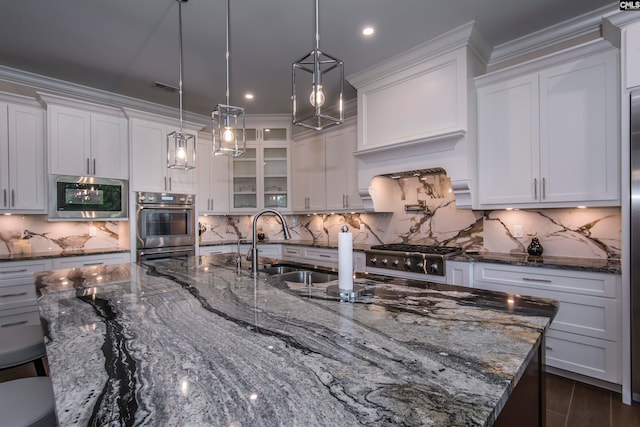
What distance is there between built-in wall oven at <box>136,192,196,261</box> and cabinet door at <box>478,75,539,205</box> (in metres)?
3.36

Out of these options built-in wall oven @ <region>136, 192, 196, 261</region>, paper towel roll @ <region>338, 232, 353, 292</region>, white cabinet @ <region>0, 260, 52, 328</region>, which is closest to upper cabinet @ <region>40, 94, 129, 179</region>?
built-in wall oven @ <region>136, 192, 196, 261</region>

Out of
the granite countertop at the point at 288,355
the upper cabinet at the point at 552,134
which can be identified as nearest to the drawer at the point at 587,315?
the upper cabinet at the point at 552,134

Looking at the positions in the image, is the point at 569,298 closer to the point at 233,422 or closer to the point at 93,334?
the point at 233,422

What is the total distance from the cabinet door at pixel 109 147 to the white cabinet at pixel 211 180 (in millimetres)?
959

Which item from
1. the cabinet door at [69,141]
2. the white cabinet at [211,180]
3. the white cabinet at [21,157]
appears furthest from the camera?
the white cabinet at [211,180]

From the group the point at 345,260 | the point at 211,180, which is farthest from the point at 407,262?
the point at 211,180

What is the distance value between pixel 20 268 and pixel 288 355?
346cm

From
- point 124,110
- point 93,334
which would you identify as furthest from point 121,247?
point 93,334

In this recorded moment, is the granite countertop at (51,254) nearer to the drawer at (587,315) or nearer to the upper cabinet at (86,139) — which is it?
the upper cabinet at (86,139)

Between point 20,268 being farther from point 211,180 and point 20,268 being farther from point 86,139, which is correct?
point 211,180

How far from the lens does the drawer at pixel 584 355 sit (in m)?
2.09

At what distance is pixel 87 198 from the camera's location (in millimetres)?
3436

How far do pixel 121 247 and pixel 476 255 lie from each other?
3875mm

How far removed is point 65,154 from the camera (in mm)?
3334
